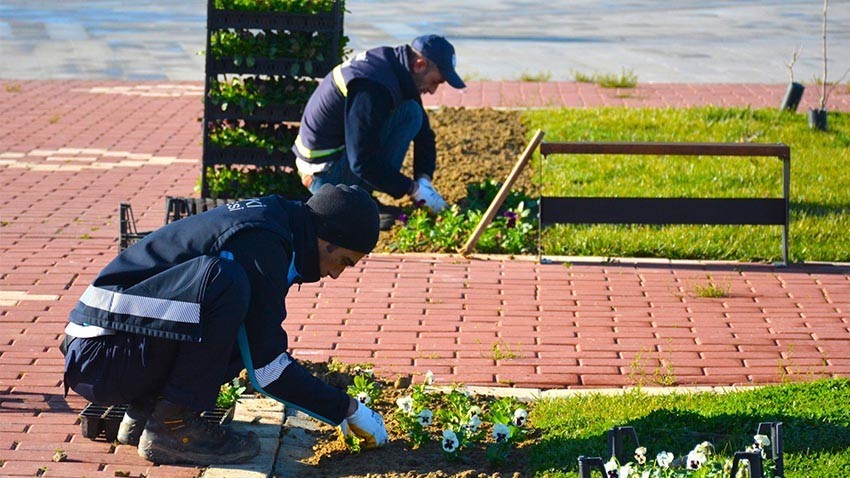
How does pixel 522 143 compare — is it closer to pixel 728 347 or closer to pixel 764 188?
pixel 764 188

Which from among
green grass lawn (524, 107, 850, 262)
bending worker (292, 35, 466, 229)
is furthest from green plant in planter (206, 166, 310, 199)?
green grass lawn (524, 107, 850, 262)

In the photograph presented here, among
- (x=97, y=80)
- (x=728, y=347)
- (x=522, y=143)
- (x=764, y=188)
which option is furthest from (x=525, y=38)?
(x=728, y=347)

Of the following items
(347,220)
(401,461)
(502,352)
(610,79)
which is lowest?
(610,79)

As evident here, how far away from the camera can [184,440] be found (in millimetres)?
4809

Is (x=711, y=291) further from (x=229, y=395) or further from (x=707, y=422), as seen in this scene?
(x=229, y=395)

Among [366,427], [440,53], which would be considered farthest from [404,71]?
[366,427]

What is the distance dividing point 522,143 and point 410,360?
5.51 m

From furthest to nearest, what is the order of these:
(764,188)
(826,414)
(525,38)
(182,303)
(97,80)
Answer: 1. (525,38)
2. (97,80)
3. (764,188)
4. (826,414)
5. (182,303)

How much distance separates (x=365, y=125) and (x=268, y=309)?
3.45 m

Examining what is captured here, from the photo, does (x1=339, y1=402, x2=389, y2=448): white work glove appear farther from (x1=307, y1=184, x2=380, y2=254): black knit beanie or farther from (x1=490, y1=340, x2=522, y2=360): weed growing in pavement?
(x1=490, y1=340, x2=522, y2=360): weed growing in pavement

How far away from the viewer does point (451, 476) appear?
479cm

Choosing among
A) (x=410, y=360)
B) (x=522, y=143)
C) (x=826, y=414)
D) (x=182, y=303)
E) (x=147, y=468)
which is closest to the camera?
(x=182, y=303)

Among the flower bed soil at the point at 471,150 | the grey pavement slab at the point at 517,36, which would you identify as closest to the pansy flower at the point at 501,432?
the flower bed soil at the point at 471,150

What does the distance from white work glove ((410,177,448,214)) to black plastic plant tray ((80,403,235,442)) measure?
3623 millimetres
